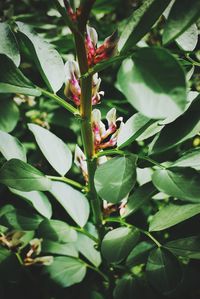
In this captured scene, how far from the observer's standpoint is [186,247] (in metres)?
0.64

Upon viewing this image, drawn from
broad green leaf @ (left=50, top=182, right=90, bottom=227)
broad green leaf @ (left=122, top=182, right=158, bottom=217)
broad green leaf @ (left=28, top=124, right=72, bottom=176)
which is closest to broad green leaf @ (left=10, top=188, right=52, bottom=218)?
broad green leaf @ (left=50, top=182, right=90, bottom=227)


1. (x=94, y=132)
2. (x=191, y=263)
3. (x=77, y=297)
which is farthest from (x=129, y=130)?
(x=77, y=297)

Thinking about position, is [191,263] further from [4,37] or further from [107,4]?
[107,4]

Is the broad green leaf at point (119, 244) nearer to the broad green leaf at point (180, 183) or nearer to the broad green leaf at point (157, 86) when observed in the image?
the broad green leaf at point (180, 183)

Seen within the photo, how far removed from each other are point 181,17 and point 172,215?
45 cm

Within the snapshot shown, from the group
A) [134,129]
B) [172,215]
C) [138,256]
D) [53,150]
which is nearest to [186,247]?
[172,215]

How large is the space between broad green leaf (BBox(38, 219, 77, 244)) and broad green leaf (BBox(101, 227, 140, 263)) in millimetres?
126

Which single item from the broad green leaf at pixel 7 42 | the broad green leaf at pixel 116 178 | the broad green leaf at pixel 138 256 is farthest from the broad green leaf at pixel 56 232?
the broad green leaf at pixel 7 42

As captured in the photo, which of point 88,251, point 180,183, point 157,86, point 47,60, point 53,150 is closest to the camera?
point 157,86

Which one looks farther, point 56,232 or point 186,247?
point 56,232

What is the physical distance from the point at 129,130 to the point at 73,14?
26 centimetres

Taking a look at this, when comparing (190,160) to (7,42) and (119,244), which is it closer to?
(119,244)

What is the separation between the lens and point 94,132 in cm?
64

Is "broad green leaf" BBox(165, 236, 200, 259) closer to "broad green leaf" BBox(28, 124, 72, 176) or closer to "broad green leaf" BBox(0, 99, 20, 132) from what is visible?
"broad green leaf" BBox(28, 124, 72, 176)
